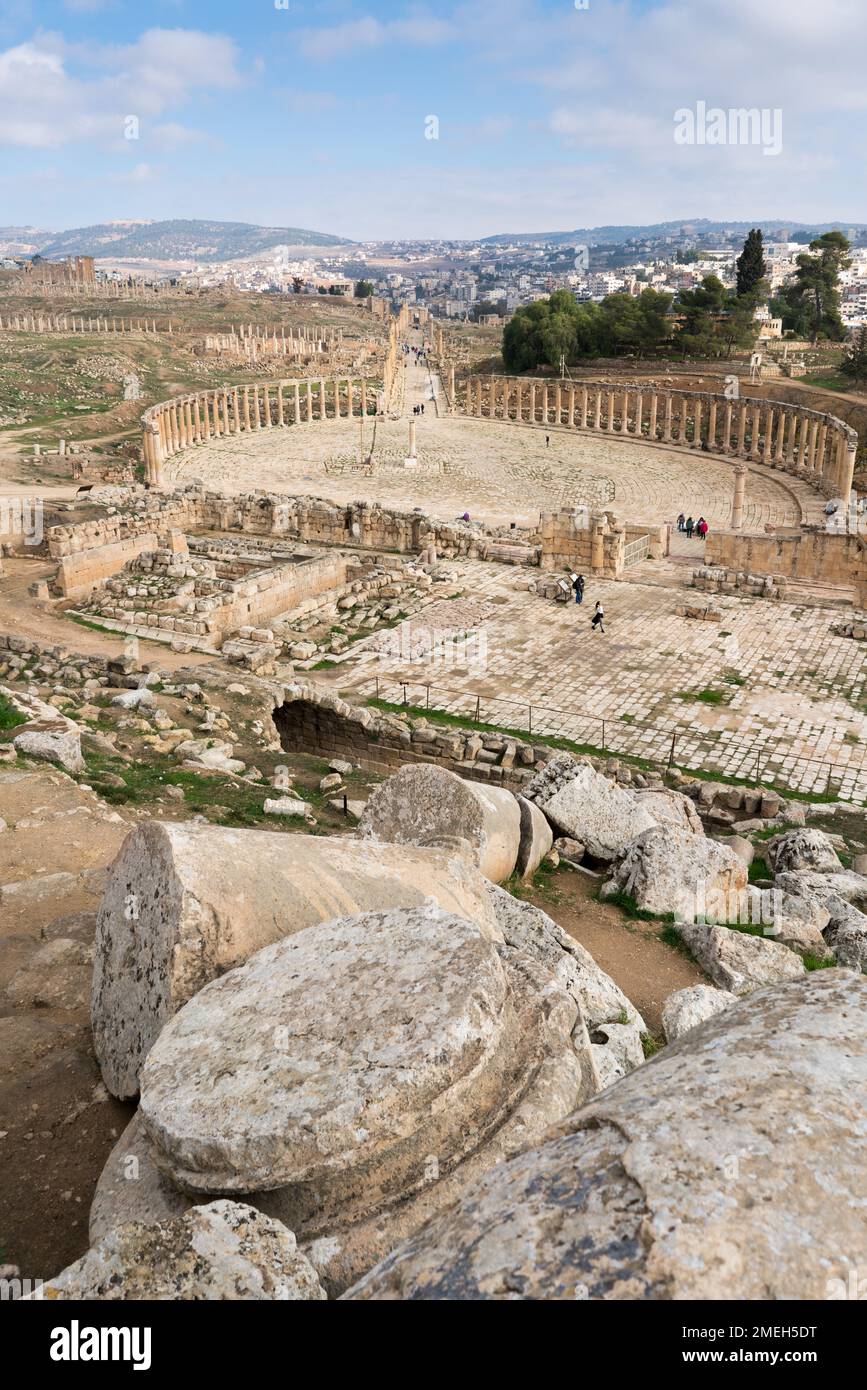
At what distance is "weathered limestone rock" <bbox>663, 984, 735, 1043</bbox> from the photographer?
673 centimetres

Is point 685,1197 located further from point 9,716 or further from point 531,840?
point 9,716

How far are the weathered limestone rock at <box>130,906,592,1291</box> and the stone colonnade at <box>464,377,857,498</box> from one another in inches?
1509

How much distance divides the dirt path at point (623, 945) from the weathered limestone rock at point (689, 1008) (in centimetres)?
33

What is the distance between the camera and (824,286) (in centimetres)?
7412

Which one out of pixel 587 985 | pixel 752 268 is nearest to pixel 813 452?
pixel 752 268

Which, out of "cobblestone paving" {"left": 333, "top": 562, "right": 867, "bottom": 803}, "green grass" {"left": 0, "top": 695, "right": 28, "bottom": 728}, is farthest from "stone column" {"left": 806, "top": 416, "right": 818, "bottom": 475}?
"green grass" {"left": 0, "top": 695, "right": 28, "bottom": 728}

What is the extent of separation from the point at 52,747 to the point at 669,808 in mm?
7288

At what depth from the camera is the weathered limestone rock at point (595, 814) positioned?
10.8 metres

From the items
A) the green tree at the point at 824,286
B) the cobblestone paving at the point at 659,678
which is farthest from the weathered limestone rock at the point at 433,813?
the green tree at the point at 824,286

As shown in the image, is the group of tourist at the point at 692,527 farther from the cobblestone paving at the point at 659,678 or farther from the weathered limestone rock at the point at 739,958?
the weathered limestone rock at the point at 739,958

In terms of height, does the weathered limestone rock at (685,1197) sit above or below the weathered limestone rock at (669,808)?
above

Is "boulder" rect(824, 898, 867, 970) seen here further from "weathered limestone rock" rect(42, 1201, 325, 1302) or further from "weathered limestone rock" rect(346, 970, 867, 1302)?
"weathered limestone rock" rect(42, 1201, 325, 1302)

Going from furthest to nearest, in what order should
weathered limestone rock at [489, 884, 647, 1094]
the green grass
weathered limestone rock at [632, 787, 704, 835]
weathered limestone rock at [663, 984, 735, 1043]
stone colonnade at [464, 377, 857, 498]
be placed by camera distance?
stone colonnade at [464, 377, 857, 498] → the green grass → weathered limestone rock at [632, 787, 704, 835] → weathered limestone rock at [663, 984, 735, 1043] → weathered limestone rock at [489, 884, 647, 1094]
